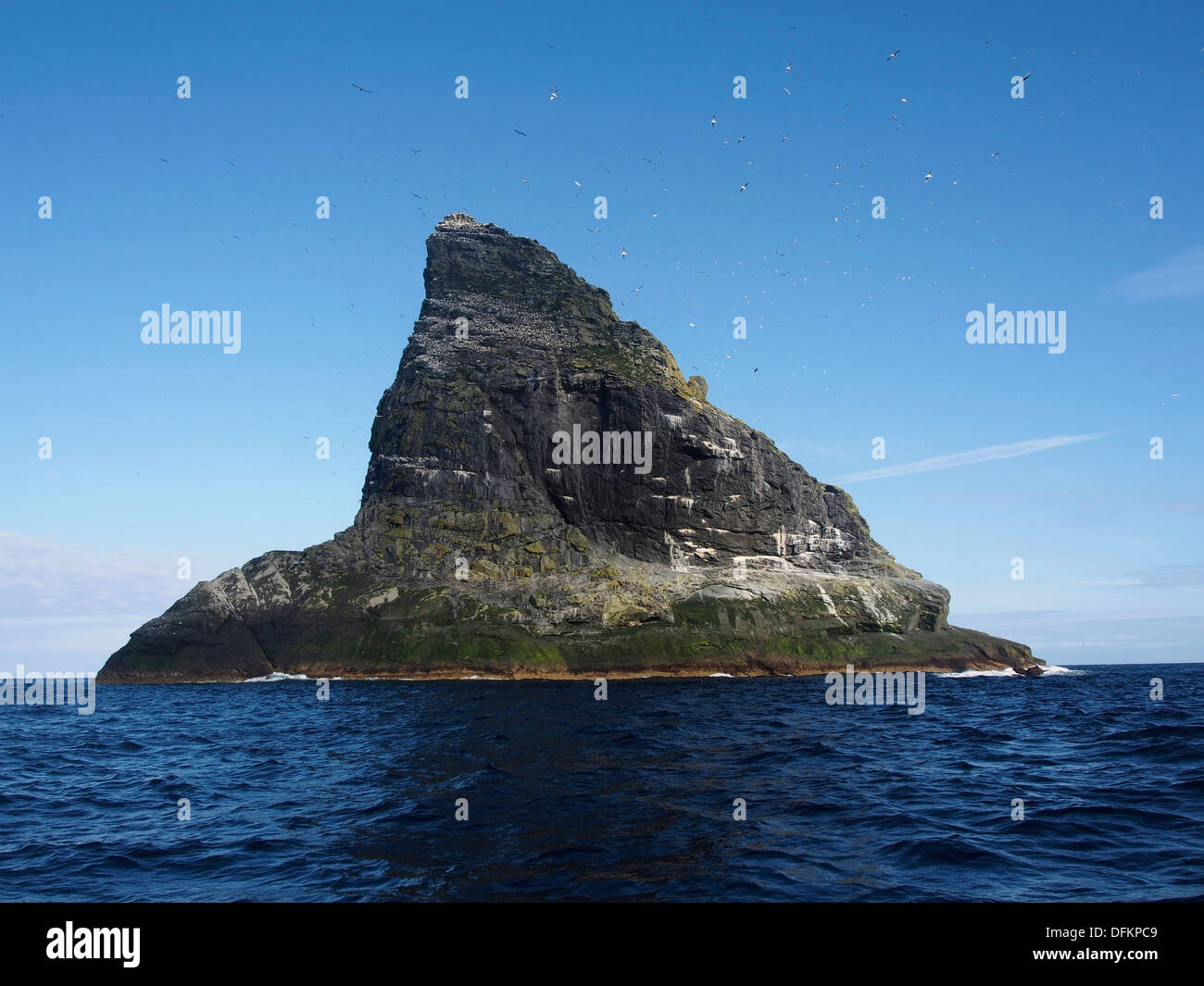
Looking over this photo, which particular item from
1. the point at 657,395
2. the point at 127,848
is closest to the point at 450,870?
the point at 127,848

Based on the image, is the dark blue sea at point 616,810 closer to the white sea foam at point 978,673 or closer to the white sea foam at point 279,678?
the white sea foam at point 279,678

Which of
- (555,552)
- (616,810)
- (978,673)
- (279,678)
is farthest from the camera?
(555,552)

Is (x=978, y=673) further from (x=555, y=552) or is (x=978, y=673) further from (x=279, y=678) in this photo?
(x=279, y=678)

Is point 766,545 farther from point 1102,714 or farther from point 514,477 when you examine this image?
point 1102,714

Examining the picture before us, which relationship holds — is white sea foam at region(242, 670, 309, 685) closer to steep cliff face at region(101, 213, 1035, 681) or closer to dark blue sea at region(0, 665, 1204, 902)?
steep cliff face at region(101, 213, 1035, 681)

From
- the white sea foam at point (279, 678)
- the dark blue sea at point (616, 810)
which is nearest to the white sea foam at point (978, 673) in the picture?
the dark blue sea at point (616, 810)

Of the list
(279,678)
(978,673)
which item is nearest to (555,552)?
(279,678)
